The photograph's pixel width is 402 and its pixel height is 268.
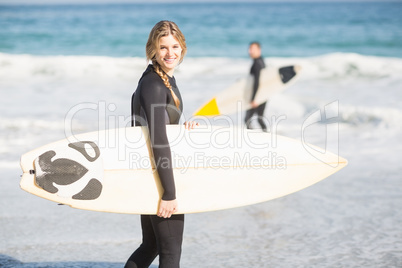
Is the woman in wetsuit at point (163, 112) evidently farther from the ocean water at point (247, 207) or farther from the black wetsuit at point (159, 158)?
the ocean water at point (247, 207)

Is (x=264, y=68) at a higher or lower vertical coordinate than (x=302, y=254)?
higher

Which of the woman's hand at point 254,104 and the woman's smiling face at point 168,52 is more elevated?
the woman's hand at point 254,104

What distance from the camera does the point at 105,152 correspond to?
2.41 m

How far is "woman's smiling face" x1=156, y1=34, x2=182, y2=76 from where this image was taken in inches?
84.7

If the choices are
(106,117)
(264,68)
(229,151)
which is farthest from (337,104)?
(229,151)

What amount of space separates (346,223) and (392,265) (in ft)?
2.50

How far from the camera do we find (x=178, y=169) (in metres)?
2.40

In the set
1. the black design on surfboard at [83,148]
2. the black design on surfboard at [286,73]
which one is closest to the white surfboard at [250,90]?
the black design on surfboard at [286,73]

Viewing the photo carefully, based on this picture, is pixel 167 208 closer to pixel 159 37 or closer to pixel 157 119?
pixel 157 119

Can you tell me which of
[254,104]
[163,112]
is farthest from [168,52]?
[254,104]

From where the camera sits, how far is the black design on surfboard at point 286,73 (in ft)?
26.5

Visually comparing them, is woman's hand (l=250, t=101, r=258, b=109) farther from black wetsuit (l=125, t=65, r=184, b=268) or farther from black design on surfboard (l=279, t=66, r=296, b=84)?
black wetsuit (l=125, t=65, r=184, b=268)

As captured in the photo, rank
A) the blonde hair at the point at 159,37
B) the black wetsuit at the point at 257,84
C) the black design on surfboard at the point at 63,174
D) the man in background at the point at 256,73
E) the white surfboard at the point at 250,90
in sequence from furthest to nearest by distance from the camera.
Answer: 1. the white surfboard at the point at 250,90
2. the black wetsuit at the point at 257,84
3. the man in background at the point at 256,73
4. the black design on surfboard at the point at 63,174
5. the blonde hair at the point at 159,37

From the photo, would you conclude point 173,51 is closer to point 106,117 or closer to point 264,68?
point 264,68
